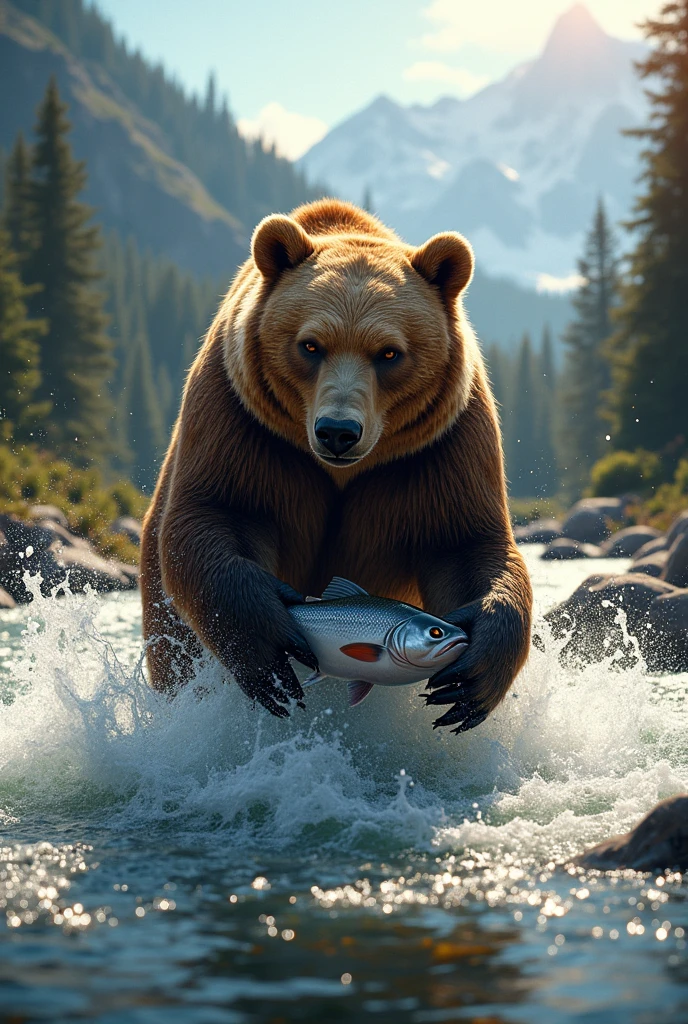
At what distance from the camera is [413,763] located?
5980 millimetres

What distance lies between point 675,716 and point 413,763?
2262mm

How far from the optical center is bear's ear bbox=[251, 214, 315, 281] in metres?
5.49

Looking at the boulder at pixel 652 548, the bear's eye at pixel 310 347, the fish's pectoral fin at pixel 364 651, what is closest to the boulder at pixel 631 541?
the boulder at pixel 652 548

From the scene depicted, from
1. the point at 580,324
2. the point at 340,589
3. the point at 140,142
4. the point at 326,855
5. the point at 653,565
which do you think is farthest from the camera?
the point at 140,142

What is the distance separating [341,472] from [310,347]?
0.62 metres

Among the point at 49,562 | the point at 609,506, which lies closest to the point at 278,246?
the point at 49,562

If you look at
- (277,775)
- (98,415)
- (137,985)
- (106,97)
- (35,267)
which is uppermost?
(106,97)

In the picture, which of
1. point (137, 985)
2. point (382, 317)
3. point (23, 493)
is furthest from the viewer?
point (23, 493)

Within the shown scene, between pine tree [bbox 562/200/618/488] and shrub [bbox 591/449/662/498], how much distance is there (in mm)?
15679

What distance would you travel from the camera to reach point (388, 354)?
5.24 m

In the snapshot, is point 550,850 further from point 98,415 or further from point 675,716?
point 98,415

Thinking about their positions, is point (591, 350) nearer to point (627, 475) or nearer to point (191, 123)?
point (627, 475)

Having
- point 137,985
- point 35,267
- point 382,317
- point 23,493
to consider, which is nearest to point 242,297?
point 382,317

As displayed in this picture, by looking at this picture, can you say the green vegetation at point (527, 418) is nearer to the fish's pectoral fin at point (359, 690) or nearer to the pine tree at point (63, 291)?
the pine tree at point (63, 291)
